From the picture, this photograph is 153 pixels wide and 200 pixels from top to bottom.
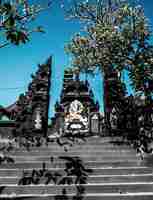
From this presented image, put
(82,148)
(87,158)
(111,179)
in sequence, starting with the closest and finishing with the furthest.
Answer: (111,179), (87,158), (82,148)

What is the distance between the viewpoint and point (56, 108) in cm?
2727

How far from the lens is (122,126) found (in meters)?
20.4

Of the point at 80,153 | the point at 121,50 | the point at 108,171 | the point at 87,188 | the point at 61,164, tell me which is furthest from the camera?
the point at 121,50

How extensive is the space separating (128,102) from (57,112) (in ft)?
27.5

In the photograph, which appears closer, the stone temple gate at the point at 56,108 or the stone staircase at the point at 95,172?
the stone staircase at the point at 95,172

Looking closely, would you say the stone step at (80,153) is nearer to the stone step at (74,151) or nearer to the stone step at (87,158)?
the stone step at (74,151)

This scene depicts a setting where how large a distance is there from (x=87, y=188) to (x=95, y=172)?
1.20 meters

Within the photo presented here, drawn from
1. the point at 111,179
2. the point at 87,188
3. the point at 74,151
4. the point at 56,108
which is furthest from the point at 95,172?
the point at 56,108

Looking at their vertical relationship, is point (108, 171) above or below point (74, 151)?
below

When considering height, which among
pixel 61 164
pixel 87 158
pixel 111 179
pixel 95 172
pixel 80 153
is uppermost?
pixel 80 153

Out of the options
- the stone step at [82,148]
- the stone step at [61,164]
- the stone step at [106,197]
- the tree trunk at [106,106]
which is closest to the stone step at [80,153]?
the stone step at [82,148]

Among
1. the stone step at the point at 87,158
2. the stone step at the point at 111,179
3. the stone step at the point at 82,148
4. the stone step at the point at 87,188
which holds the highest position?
the stone step at the point at 82,148

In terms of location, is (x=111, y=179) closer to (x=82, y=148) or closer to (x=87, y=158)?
(x=87, y=158)

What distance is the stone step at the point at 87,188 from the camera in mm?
9383
